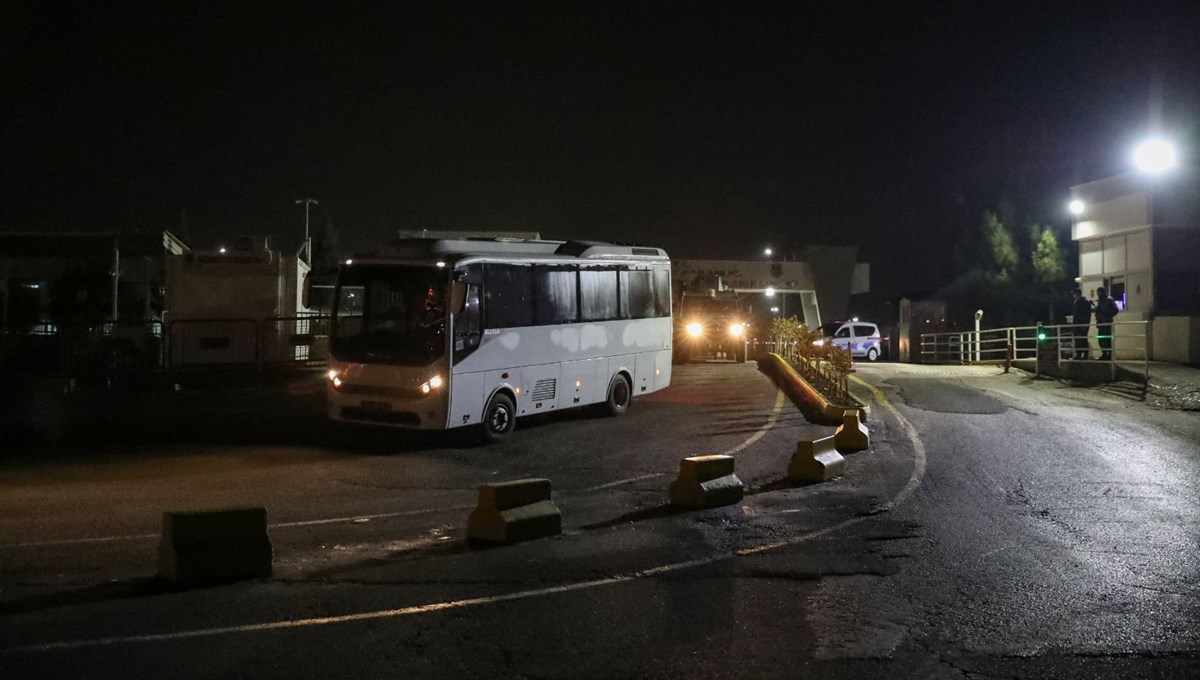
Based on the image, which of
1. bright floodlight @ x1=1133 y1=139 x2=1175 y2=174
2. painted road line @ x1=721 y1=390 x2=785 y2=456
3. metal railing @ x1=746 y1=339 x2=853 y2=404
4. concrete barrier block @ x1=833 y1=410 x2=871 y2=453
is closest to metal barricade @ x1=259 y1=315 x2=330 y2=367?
painted road line @ x1=721 y1=390 x2=785 y2=456

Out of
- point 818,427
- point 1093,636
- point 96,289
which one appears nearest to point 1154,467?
point 818,427

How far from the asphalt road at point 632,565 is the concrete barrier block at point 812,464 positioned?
1.17 feet

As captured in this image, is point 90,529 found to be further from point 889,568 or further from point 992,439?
point 992,439

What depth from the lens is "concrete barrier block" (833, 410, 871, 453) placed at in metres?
15.2

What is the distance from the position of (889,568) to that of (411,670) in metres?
4.25

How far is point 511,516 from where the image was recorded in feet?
30.3

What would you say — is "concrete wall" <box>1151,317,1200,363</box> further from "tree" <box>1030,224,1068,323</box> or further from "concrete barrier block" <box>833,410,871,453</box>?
"tree" <box>1030,224,1068,323</box>

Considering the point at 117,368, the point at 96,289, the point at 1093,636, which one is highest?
the point at 96,289

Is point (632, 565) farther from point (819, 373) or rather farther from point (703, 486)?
point (819, 373)

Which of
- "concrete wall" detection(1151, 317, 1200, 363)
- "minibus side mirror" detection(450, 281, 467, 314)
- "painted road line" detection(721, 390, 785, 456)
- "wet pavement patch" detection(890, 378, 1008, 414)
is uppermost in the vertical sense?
"minibus side mirror" detection(450, 281, 467, 314)

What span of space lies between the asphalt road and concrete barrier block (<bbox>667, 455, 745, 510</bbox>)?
1.10 feet

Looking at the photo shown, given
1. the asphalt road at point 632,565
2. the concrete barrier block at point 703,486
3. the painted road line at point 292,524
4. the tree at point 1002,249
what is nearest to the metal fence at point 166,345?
the asphalt road at point 632,565

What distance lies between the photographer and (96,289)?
45.8 metres

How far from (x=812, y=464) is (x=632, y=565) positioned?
4.99 metres
